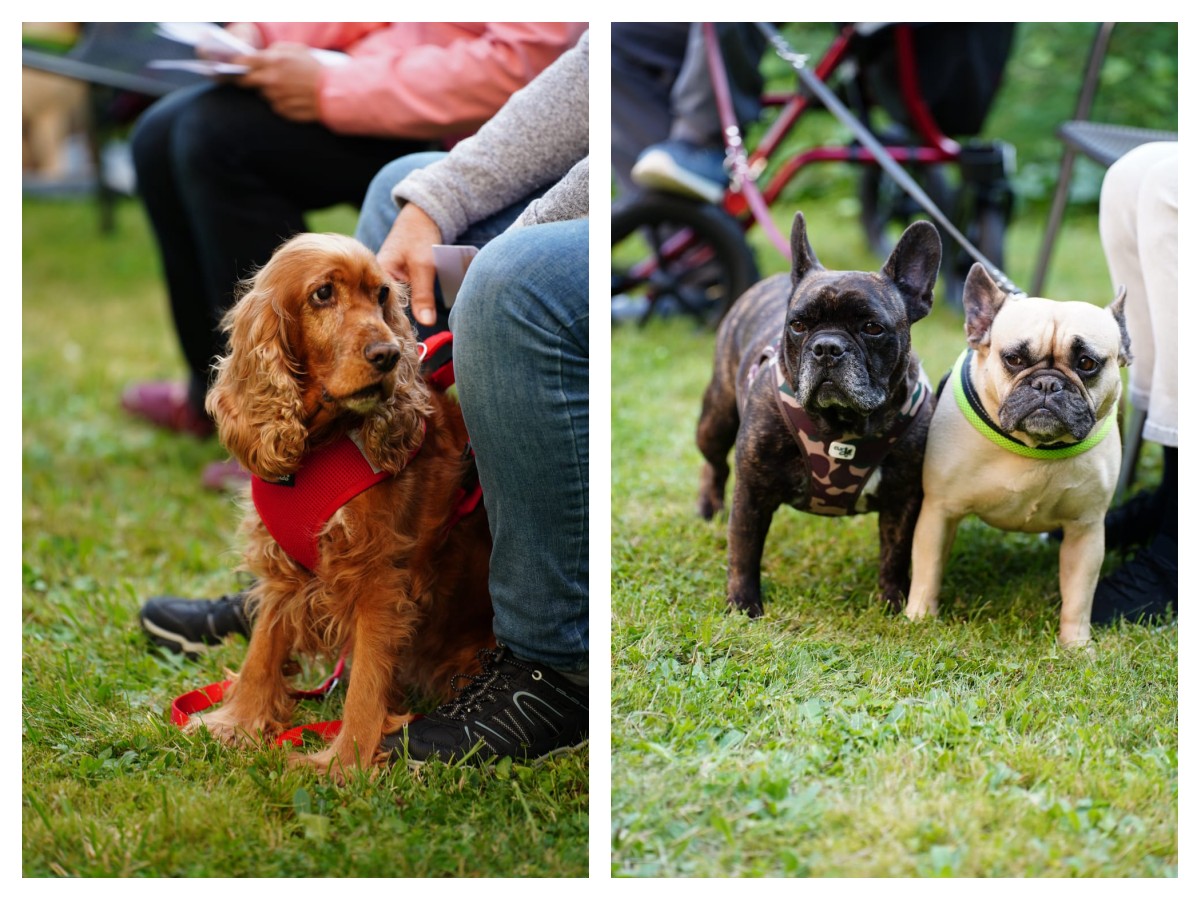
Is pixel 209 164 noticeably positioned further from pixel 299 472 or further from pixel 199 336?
pixel 299 472

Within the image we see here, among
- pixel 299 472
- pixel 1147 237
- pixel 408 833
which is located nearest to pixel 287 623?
pixel 299 472

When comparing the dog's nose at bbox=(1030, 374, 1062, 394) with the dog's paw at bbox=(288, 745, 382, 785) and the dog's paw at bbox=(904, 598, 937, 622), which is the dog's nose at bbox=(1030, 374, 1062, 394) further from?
the dog's paw at bbox=(288, 745, 382, 785)

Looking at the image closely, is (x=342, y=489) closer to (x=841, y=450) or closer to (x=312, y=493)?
(x=312, y=493)

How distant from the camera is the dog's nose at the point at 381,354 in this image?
198cm

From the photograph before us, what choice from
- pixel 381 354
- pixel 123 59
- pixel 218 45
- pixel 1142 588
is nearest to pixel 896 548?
pixel 1142 588

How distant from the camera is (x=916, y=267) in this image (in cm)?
244

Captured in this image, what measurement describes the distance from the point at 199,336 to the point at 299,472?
2.05 metres

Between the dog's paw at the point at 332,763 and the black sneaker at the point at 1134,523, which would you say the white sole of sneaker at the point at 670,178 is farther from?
the dog's paw at the point at 332,763

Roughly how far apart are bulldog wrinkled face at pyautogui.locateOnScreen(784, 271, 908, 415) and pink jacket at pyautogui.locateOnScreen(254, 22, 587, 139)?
819 mm

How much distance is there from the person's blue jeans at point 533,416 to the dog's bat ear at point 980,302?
2.95ft

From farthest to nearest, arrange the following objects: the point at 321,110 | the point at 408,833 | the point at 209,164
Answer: the point at 209,164 < the point at 321,110 < the point at 408,833

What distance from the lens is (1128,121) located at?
7203 millimetres

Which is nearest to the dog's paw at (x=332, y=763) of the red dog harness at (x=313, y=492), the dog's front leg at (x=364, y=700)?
the dog's front leg at (x=364, y=700)

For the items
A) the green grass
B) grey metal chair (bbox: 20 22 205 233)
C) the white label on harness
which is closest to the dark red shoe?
the green grass
